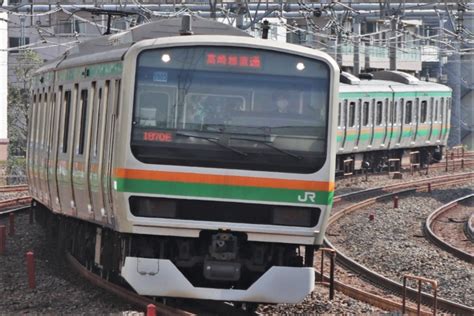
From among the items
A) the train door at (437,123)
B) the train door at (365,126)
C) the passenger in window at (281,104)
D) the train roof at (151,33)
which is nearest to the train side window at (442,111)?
the train door at (437,123)

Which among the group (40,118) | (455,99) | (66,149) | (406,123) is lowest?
(455,99)

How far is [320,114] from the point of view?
995 cm

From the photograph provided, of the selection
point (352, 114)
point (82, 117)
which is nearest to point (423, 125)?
point (352, 114)

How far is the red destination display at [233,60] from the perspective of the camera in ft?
32.4

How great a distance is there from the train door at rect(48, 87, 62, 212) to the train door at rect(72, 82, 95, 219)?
118 cm

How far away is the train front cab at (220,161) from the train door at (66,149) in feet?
8.10

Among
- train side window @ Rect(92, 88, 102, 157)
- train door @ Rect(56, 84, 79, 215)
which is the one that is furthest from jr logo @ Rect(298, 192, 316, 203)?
train door @ Rect(56, 84, 79, 215)

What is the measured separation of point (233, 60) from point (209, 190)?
1.15 m

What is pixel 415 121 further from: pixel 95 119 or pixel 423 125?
pixel 95 119

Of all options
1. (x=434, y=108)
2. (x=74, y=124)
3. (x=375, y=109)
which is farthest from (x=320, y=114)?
(x=434, y=108)

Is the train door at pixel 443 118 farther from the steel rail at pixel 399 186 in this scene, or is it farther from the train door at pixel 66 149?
the train door at pixel 66 149

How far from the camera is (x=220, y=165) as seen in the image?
9.78 m

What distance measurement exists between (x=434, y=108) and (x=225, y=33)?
24.2 m

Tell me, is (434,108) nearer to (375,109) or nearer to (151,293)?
(375,109)
